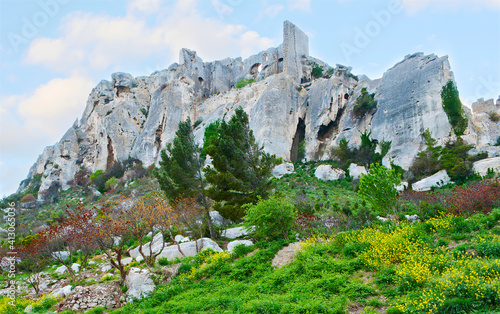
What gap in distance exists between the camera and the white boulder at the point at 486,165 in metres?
22.3

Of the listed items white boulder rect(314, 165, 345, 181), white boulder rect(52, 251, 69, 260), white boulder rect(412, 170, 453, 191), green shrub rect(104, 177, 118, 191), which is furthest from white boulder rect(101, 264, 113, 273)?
green shrub rect(104, 177, 118, 191)

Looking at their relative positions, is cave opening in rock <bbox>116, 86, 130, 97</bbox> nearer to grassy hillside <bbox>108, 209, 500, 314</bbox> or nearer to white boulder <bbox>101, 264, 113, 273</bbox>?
white boulder <bbox>101, 264, 113, 273</bbox>

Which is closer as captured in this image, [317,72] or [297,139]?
[297,139]

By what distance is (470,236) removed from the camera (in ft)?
26.4

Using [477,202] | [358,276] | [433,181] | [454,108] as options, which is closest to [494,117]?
[454,108]

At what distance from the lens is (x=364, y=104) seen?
36.6m

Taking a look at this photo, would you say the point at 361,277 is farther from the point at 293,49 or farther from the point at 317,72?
the point at 317,72

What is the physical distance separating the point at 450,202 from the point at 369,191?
3.97m

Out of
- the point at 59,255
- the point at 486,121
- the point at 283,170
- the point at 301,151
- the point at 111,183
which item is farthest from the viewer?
the point at 111,183

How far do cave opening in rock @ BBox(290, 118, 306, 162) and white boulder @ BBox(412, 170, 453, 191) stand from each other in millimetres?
17492

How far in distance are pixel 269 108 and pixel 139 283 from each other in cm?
3298

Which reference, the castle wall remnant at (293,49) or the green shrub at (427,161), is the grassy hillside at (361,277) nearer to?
the green shrub at (427,161)

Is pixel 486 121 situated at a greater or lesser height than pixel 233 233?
greater

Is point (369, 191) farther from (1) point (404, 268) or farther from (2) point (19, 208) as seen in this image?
(2) point (19, 208)
